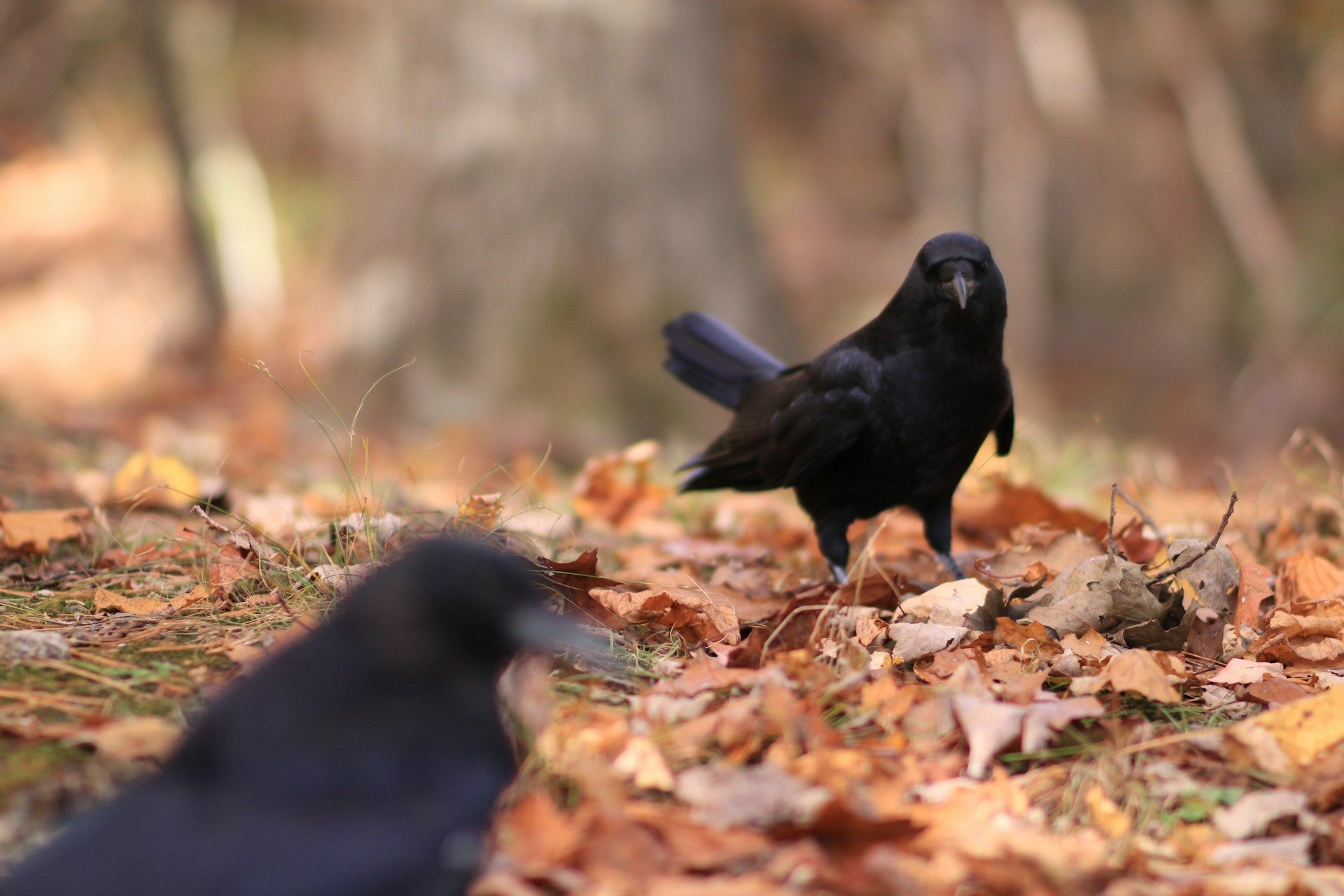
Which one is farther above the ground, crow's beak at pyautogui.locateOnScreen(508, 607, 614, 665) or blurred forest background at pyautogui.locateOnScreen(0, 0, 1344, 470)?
blurred forest background at pyautogui.locateOnScreen(0, 0, 1344, 470)

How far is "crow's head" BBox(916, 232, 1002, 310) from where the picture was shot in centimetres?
363

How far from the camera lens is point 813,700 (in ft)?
7.86

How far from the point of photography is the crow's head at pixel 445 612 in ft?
6.04

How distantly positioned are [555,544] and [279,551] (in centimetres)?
81

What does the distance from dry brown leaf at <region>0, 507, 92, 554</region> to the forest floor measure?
1 cm

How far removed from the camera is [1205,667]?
114 inches

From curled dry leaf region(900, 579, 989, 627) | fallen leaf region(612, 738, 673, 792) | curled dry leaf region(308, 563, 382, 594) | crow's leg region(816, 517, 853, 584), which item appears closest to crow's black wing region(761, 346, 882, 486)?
crow's leg region(816, 517, 853, 584)

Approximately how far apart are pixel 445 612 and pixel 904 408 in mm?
2205

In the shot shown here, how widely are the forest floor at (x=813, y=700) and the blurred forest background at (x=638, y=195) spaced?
3310mm

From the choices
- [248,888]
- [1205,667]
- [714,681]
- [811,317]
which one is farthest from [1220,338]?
[248,888]

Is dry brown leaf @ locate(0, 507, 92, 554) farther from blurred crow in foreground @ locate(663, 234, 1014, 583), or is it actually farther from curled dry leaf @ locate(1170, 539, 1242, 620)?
curled dry leaf @ locate(1170, 539, 1242, 620)

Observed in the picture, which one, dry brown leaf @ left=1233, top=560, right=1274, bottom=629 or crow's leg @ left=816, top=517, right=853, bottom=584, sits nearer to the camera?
dry brown leaf @ left=1233, top=560, right=1274, bottom=629

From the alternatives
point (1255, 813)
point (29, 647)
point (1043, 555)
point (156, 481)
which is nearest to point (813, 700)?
point (1255, 813)

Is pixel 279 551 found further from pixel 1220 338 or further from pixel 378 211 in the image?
pixel 1220 338
